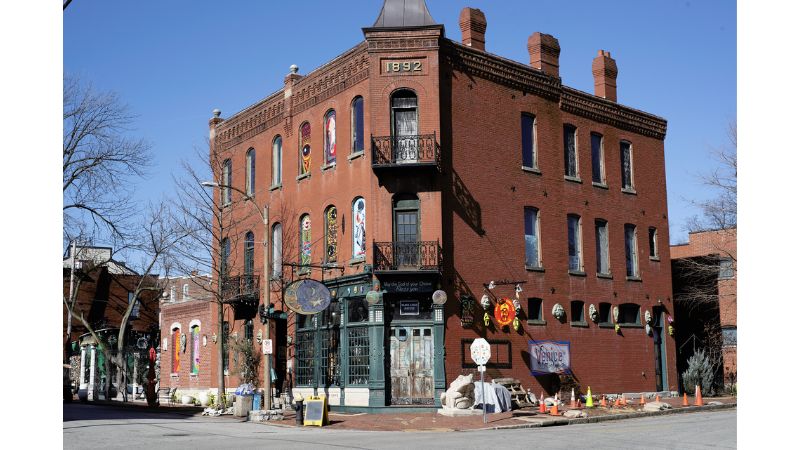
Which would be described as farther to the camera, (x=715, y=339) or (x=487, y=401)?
(x=715, y=339)

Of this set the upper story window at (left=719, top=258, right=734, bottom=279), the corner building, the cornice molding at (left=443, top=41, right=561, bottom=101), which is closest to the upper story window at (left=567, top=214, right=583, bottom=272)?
the corner building

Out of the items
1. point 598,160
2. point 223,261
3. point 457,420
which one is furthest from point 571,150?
point 223,261

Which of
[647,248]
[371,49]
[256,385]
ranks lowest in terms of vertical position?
[256,385]

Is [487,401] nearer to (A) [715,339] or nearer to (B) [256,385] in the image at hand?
(B) [256,385]

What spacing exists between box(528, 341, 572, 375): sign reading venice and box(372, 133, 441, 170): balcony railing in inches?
304

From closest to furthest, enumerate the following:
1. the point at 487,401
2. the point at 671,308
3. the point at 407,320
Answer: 1. the point at 487,401
2. the point at 407,320
3. the point at 671,308

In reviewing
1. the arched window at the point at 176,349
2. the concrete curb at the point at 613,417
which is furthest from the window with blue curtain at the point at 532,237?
the arched window at the point at 176,349

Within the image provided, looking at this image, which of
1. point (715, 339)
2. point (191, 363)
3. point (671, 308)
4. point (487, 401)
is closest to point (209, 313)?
point (191, 363)

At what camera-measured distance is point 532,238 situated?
31828mm

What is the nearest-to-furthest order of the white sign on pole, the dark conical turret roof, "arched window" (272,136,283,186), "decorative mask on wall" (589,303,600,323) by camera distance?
the white sign on pole < the dark conical turret roof < "decorative mask on wall" (589,303,600,323) < "arched window" (272,136,283,186)

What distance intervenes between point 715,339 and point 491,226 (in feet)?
54.4

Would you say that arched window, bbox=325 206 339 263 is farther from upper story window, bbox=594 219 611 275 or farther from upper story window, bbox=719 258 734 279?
upper story window, bbox=719 258 734 279

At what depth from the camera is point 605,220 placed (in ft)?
114

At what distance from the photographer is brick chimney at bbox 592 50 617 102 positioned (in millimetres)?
36750
